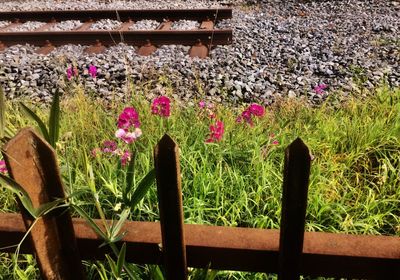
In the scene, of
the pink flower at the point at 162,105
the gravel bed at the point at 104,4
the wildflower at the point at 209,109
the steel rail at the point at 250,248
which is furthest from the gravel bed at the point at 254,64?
the steel rail at the point at 250,248

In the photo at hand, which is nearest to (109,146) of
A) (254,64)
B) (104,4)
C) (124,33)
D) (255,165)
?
(255,165)

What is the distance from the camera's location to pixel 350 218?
2264mm

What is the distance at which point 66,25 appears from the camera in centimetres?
657

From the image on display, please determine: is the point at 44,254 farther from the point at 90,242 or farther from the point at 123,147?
the point at 123,147

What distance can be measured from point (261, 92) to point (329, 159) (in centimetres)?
156

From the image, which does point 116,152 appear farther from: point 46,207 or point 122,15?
point 122,15

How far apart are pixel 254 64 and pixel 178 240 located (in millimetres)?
3718

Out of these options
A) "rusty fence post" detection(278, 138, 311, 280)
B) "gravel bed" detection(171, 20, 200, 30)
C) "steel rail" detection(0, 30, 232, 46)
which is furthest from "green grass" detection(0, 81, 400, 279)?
"gravel bed" detection(171, 20, 200, 30)

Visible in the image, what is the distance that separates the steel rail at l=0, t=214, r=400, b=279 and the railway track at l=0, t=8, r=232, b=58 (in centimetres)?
373

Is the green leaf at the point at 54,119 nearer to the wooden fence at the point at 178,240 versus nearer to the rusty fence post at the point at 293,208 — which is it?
the wooden fence at the point at 178,240

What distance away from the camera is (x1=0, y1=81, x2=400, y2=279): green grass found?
2.24 m

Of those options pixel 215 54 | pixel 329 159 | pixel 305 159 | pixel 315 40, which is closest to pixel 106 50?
pixel 215 54

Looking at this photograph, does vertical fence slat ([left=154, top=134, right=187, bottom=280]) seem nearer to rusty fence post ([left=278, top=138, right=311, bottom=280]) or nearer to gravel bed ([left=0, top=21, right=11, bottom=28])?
rusty fence post ([left=278, top=138, right=311, bottom=280])

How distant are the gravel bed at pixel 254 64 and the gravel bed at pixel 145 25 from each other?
1007 mm
